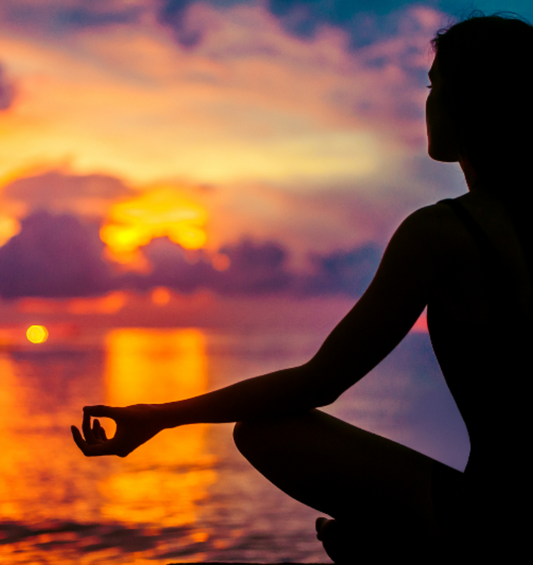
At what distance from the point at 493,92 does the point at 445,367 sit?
24.8 inches

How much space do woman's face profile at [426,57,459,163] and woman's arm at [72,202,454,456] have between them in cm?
27

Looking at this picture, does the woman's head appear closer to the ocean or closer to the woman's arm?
the woman's arm

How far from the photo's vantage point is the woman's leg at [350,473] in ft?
5.35

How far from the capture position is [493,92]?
1.58 meters

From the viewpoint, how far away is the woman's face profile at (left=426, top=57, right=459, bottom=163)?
1670mm

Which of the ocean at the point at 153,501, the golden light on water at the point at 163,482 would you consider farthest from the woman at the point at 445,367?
the golden light on water at the point at 163,482

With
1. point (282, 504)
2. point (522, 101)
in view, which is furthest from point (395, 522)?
point (282, 504)

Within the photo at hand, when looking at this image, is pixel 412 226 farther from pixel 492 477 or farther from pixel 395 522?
pixel 395 522

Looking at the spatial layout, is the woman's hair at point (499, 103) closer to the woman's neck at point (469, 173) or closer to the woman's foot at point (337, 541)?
the woman's neck at point (469, 173)

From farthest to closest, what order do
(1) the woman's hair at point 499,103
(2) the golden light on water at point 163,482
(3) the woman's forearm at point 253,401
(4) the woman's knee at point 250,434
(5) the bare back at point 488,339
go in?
(2) the golden light on water at point 163,482 < (4) the woman's knee at point 250,434 < (3) the woman's forearm at point 253,401 < (1) the woman's hair at point 499,103 < (5) the bare back at point 488,339

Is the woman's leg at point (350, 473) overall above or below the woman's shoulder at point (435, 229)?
below

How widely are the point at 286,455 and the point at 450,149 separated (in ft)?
2.83

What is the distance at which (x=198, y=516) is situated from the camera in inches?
436

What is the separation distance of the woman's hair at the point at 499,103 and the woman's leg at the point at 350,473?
0.66 m
